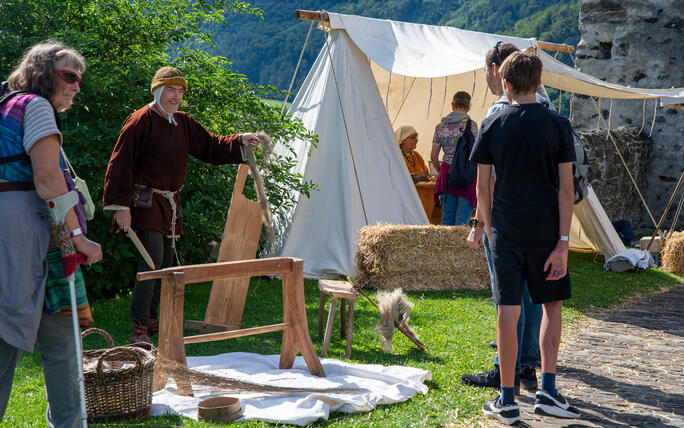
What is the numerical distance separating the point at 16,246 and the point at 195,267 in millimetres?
1116

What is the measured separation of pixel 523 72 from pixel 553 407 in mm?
1533

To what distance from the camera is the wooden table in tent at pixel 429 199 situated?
788 centimetres

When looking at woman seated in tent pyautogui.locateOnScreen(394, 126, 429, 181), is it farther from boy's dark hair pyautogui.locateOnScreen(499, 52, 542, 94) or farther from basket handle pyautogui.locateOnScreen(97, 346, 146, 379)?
basket handle pyautogui.locateOnScreen(97, 346, 146, 379)

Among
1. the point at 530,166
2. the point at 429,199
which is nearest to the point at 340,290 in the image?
the point at 530,166

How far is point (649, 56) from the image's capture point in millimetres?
11016

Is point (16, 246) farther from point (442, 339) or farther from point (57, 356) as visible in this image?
point (442, 339)

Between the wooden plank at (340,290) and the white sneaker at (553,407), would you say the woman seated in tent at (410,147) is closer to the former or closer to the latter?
the wooden plank at (340,290)

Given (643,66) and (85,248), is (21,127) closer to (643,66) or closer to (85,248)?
(85,248)

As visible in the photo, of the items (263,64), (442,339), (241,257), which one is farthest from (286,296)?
(263,64)

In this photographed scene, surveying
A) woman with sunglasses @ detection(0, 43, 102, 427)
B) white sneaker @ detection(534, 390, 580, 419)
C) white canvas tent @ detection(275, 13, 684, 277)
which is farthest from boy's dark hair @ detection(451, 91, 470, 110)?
woman with sunglasses @ detection(0, 43, 102, 427)

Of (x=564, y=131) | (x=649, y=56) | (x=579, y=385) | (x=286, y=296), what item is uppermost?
(x=649, y=56)

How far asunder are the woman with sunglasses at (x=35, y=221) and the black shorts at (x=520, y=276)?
1724mm

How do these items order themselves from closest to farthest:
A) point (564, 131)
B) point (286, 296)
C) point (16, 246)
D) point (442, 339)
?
point (16, 246)
point (564, 131)
point (286, 296)
point (442, 339)

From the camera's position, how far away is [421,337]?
4.68 meters
